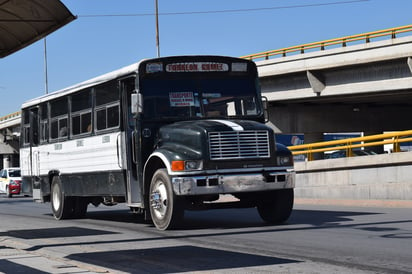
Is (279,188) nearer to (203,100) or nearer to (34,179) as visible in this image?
(203,100)

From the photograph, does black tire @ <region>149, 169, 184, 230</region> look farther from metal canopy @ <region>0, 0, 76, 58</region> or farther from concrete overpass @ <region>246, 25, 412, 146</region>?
concrete overpass @ <region>246, 25, 412, 146</region>

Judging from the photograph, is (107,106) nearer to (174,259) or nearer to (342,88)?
(174,259)

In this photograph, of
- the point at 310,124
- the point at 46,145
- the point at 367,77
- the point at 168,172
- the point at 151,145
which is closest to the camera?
the point at 168,172

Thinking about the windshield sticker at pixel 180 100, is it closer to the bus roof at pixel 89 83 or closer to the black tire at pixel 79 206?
the bus roof at pixel 89 83

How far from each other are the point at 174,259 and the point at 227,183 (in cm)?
383

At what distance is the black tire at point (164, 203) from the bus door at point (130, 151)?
22.8 inches

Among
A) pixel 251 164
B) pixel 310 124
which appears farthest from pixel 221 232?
pixel 310 124

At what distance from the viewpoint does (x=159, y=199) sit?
13750mm

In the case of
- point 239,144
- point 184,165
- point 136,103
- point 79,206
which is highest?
point 136,103

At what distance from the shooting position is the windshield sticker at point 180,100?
14.4 meters

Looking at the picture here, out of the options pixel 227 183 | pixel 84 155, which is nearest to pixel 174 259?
pixel 227 183

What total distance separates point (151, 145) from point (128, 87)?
4.37 feet

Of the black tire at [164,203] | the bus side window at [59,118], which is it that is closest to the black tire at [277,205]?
the black tire at [164,203]

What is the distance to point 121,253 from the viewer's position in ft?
34.2
